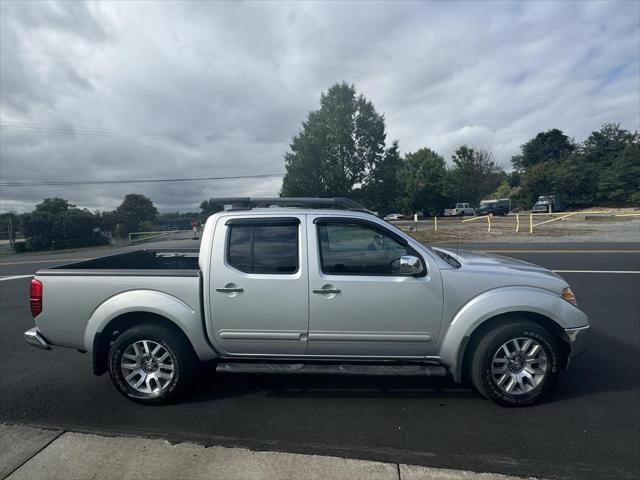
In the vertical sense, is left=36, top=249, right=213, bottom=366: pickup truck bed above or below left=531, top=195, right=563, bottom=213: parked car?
below

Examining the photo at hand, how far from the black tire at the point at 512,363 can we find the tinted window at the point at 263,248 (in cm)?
183

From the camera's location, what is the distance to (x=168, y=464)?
2.45 m

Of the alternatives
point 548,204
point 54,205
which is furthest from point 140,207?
point 548,204

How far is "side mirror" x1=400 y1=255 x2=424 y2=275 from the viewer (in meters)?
3.07

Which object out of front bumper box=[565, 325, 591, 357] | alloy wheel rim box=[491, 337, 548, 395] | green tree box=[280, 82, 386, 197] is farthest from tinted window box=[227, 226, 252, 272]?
green tree box=[280, 82, 386, 197]

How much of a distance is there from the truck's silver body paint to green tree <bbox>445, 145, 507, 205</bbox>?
197ft

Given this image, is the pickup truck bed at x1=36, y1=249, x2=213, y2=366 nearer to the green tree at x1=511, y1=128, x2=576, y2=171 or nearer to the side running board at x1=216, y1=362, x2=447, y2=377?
the side running board at x1=216, y1=362, x2=447, y2=377

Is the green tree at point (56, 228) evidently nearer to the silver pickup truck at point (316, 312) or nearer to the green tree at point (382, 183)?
the green tree at point (382, 183)

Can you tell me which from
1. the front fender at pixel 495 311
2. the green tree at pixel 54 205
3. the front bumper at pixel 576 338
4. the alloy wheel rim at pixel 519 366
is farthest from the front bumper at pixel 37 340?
the green tree at pixel 54 205

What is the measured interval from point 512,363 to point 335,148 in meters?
28.5

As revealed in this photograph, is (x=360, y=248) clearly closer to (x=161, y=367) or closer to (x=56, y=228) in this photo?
(x=161, y=367)

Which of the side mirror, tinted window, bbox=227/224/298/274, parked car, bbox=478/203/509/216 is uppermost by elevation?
parked car, bbox=478/203/509/216

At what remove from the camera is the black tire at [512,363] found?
9.96ft

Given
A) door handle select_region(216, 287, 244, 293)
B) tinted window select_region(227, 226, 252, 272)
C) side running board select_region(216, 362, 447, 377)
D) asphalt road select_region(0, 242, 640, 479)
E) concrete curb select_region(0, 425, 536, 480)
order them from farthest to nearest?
tinted window select_region(227, 226, 252, 272) → door handle select_region(216, 287, 244, 293) → side running board select_region(216, 362, 447, 377) → asphalt road select_region(0, 242, 640, 479) → concrete curb select_region(0, 425, 536, 480)
